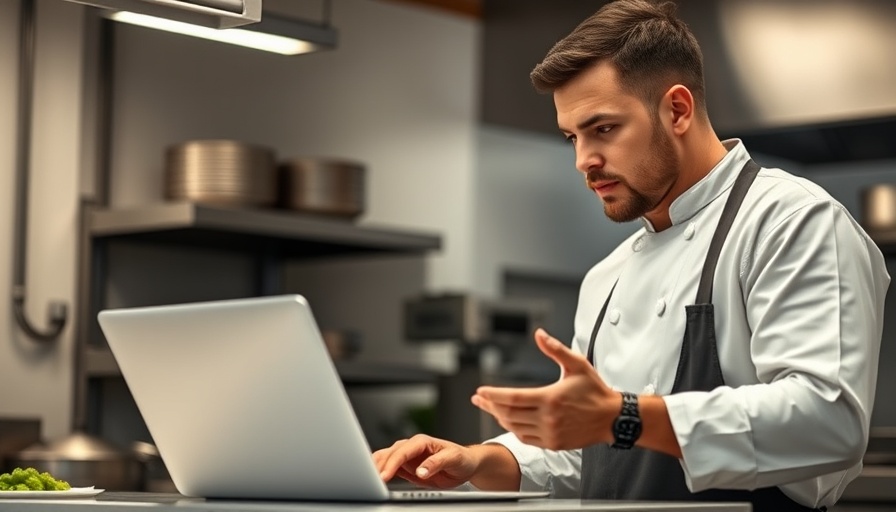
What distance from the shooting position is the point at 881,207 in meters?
4.56

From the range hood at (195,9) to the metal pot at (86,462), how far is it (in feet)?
5.70

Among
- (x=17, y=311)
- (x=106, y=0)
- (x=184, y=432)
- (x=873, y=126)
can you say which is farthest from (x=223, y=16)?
(x=873, y=126)

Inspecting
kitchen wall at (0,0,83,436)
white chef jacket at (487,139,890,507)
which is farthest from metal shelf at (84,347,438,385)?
white chef jacket at (487,139,890,507)

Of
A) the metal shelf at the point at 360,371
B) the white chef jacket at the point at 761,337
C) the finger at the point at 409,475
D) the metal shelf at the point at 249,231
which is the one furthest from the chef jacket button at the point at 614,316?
the metal shelf at the point at 360,371

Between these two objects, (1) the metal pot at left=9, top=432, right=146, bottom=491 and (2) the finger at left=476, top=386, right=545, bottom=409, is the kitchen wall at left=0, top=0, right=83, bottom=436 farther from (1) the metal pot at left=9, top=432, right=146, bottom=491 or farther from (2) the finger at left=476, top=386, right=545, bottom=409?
(2) the finger at left=476, top=386, right=545, bottom=409

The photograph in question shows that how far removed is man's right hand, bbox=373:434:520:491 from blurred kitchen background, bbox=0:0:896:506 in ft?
6.72

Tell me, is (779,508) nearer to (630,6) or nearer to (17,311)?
(630,6)

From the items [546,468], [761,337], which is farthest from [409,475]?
[761,337]

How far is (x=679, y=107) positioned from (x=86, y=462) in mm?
2268

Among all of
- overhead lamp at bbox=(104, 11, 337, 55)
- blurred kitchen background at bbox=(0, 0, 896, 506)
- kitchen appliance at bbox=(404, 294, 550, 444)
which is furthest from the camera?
kitchen appliance at bbox=(404, 294, 550, 444)

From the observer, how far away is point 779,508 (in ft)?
5.92

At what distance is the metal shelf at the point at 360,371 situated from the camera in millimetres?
4137

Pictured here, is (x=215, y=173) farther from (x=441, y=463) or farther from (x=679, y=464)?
(x=679, y=464)

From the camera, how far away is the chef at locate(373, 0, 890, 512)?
1.61 m
